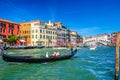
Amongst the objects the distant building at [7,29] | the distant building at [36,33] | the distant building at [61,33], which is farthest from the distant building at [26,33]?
the distant building at [61,33]

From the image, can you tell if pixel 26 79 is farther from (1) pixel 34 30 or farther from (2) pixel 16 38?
(1) pixel 34 30

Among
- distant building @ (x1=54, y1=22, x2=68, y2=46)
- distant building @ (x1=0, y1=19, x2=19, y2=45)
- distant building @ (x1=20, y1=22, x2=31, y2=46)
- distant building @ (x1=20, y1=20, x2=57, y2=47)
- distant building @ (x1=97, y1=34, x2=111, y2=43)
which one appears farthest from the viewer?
distant building @ (x1=97, y1=34, x2=111, y2=43)

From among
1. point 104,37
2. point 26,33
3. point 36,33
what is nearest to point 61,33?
point 36,33

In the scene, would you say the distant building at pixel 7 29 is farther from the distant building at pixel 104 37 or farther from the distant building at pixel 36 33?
the distant building at pixel 104 37

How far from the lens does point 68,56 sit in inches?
878

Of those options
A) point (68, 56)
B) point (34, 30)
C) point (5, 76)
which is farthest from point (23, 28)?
point (5, 76)

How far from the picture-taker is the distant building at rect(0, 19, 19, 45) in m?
46.6

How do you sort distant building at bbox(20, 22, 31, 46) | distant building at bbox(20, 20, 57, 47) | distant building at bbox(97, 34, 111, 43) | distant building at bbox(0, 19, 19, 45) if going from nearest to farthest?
1. distant building at bbox(0, 19, 19, 45)
2. distant building at bbox(20, 20, 57, 47)
3. distant building at bbox(20, 22, 31, 46)
4. distant building at bbox(97, 34, 111, 43)

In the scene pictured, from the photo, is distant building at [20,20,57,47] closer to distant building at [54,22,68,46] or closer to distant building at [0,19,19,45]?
distant building at [0,19,19,45]

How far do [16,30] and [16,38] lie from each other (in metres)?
4.84

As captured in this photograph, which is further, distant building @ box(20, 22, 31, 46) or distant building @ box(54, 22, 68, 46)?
distant building @ box(54, 22, 68, 46)

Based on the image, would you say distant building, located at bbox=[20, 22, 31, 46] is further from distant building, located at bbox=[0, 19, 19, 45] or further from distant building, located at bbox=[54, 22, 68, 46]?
distant building, located at bbox=[54, 22, 68, 46]

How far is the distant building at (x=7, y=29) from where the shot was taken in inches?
1833

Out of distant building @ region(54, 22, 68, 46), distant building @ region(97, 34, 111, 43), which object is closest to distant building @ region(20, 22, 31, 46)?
distant building @ region(54, 22, 68, 46)
